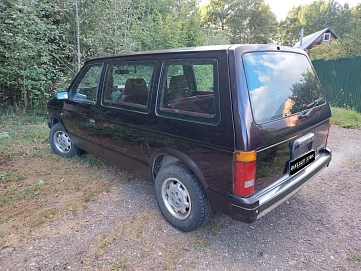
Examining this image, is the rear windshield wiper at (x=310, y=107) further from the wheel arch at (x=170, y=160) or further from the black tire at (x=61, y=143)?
the black tire at (x=61, y=143)

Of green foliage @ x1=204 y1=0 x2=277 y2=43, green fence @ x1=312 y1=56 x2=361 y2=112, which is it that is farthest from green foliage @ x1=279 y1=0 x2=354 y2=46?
green fence @ x1=312 y1=56 x2=361 y2=112

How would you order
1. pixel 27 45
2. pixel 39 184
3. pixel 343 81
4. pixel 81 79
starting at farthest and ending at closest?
pixel 343 81, pixel 27 45, pixel 81 79, pixel 39 184

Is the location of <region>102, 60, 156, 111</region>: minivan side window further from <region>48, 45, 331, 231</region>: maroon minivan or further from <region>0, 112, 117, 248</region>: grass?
<region>0, 112, 117, 248</region>: grass

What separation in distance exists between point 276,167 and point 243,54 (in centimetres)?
103

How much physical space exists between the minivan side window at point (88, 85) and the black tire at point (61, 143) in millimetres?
866

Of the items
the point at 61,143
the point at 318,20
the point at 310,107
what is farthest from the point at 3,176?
the point at 318,20

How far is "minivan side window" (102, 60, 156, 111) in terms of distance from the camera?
9.40 feet

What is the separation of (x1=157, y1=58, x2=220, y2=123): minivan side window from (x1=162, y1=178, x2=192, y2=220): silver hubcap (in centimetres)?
72

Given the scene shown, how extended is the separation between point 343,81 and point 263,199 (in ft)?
29.1

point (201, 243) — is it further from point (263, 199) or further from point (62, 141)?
point (62, 141)

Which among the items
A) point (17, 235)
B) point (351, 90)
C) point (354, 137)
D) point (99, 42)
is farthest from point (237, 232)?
point (351, 90)

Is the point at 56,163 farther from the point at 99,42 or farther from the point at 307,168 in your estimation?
the point at 99,42

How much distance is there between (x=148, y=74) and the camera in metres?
2.87

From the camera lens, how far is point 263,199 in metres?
2.21
